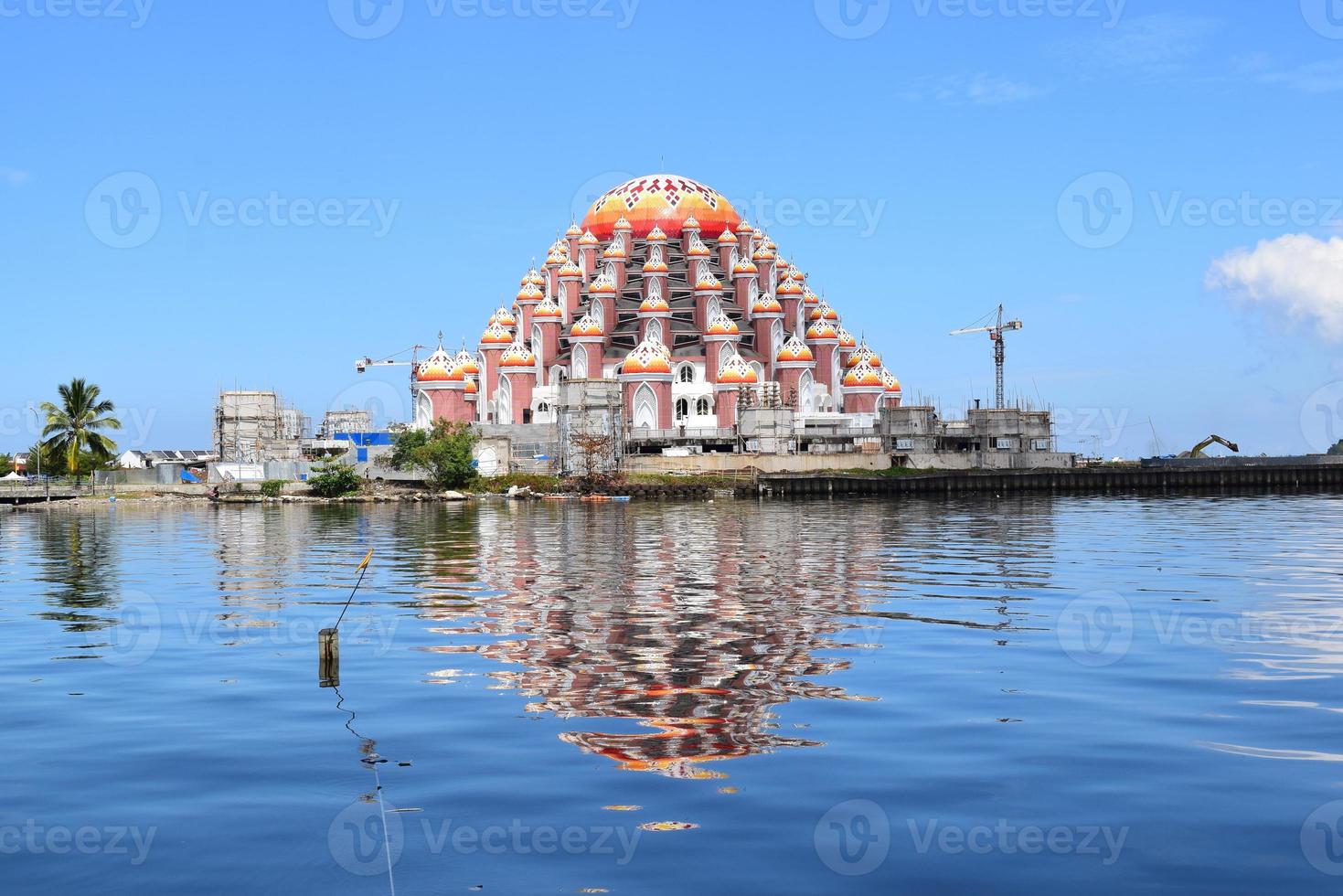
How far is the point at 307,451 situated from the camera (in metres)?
113

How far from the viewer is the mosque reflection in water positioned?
46.9ft

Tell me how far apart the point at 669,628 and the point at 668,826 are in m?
10.8

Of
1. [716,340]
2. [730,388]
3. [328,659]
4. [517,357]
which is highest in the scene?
[716,340]

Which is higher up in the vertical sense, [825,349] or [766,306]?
[766,306]

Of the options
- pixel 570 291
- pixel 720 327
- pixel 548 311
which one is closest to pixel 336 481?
pixel 548 311

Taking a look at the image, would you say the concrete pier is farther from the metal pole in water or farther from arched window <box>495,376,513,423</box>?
the metal pole in water

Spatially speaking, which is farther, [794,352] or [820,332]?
[820,332]

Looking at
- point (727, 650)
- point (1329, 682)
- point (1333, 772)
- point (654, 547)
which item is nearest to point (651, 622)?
point (727, 650)

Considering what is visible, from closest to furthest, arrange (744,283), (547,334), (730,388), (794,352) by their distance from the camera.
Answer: (730,388), (794,352), (547,334), (744,283)

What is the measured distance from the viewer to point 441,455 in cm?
8650

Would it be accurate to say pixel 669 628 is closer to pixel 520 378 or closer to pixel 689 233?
pixel 520 378

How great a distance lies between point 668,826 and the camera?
10773 millimetres

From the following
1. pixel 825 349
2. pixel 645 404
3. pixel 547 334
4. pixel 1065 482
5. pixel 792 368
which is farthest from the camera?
pixel 825 349

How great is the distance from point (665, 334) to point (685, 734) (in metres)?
88.8
